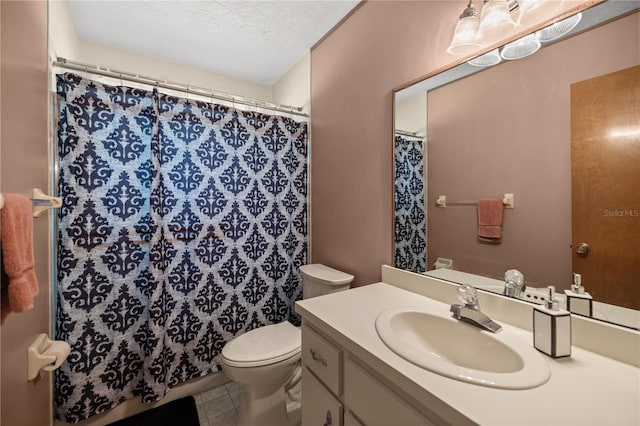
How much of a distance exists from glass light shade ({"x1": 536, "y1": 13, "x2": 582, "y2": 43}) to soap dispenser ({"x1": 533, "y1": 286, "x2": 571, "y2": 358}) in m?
0.85

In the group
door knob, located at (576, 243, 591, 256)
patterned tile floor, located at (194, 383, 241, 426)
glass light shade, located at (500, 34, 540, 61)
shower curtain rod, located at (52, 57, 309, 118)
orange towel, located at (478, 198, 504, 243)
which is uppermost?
shower curtain rod, located at (52, 57, 309, 118)

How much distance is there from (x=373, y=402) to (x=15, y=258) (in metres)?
0.98

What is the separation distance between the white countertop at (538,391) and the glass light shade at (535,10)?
3.37ft

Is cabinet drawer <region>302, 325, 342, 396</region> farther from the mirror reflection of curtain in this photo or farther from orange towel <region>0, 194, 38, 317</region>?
orange towel <region>0, 194, 38, 317</region>

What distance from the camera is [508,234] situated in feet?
3.17

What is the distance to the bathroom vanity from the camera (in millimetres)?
512

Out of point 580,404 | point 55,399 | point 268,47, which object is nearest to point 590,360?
point 580,404

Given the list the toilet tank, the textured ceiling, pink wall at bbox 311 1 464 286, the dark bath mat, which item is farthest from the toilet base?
the textured ceiling

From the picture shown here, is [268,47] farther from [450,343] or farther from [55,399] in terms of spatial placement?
[55,399]

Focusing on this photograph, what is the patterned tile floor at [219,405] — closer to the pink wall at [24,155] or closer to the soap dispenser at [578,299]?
the pink wall at [24,155]

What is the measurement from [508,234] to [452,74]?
2.29 feet

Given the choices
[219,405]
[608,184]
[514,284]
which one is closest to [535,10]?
[608,184]

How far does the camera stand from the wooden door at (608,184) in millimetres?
704

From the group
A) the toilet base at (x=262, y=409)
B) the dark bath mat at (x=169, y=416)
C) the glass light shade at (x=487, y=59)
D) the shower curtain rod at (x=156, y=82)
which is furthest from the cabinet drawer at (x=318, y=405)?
the shower curtain rod at (x=156, y=82)
